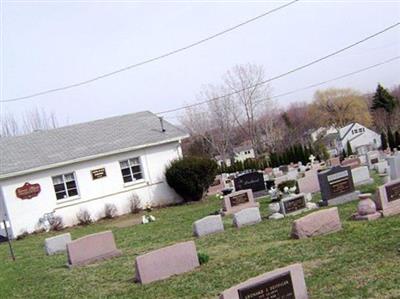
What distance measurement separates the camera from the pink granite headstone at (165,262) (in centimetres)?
1039

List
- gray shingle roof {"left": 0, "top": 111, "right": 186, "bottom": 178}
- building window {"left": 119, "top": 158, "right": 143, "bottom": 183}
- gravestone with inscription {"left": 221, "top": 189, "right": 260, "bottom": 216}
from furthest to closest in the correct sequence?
building window {"left": 119, "top": 158, "right": 143, "bottom": 183}, gray shingle roof {"left": 0, "top": 111, "right": 186, "bottom": 178}, gravestone with inscription {"left": 221, "top": 189, "right": 260, "bottom": 216}

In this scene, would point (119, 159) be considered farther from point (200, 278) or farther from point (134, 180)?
point (200, 278)

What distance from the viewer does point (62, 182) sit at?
2652 cm

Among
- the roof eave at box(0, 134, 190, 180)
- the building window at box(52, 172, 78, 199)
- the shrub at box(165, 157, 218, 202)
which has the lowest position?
the shrub at box(165, 157, 218, 202)

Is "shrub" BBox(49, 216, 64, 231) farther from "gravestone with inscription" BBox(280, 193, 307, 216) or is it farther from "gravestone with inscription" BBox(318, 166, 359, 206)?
"gravestone with inscription" BBox(318, 166, 359, 206)

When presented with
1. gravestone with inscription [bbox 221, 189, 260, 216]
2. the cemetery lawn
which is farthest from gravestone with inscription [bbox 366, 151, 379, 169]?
the cemetery lawn

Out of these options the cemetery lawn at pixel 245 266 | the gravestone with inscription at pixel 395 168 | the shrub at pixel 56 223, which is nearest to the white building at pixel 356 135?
the shrub at pixel 56 223

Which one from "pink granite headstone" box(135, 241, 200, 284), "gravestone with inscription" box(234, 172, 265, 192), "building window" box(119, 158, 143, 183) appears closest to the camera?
"pink granite headstone" box(135, 241, 200, 284)

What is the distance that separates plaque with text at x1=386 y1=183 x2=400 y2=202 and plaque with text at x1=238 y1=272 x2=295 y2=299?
7.44 meters

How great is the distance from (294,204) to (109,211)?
12743 mm

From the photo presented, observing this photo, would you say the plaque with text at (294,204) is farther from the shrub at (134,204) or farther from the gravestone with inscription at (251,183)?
the shrub at (134,204)

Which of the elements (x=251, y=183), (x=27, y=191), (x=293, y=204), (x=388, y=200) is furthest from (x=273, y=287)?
(x=27, y=191)

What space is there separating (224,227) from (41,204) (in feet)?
40.8

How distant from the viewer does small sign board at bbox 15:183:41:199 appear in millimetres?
25311
